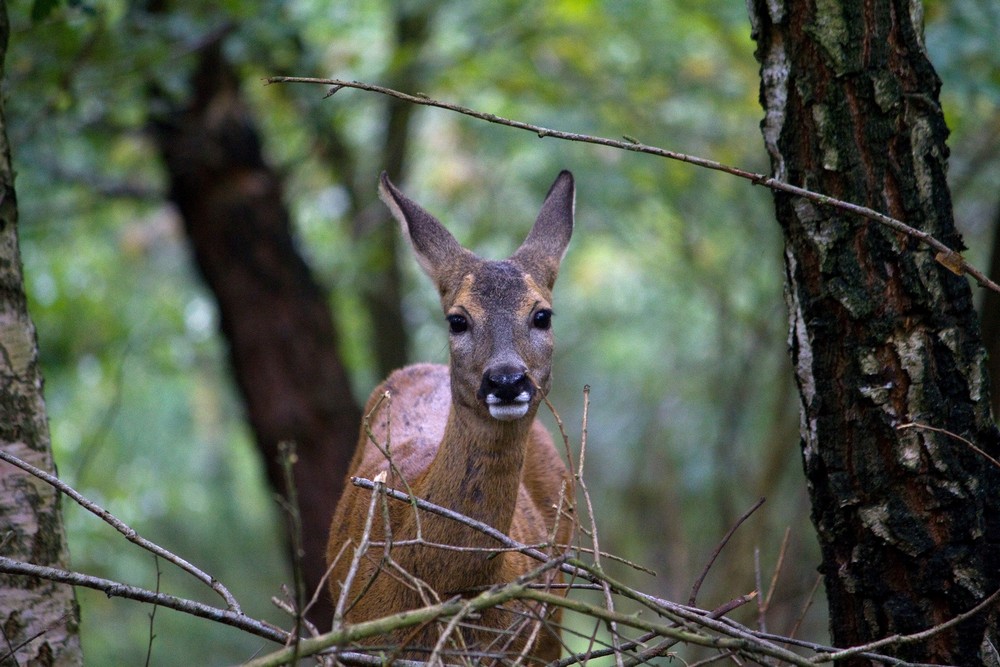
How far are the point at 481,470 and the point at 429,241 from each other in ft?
4.09

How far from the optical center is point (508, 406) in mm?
4102

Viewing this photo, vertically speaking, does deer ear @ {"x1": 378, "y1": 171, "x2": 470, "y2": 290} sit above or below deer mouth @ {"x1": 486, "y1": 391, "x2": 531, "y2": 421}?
above

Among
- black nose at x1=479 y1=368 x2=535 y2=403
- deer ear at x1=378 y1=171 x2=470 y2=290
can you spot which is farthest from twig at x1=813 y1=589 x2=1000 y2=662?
deer ear at x1=378 y1=171 x2=470 y2=290

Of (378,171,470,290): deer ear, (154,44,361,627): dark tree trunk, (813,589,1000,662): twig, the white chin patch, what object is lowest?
(813,589,1000,662): twig

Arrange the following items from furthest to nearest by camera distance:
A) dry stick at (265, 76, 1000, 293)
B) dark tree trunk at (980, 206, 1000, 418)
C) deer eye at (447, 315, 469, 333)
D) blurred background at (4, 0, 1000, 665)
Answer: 1. blurred background at (4, 0, 1000, 665)
2. deer eye at (447, 315, 469, 333)
3. dark tree trunk at (980, 206, 1000, 418)
4. dry stick at (265, 76, 1000, 293)

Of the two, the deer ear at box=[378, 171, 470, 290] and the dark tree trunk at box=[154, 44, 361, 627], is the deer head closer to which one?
the deer ear at box=[378, 171, 470, 290]

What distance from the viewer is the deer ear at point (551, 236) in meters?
4.93

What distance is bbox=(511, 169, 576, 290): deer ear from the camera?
16.2 feet

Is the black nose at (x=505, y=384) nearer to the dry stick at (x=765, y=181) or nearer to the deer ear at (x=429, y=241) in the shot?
the deer ear at (x=429, y=241)

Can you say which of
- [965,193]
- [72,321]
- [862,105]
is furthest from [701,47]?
[862,105]

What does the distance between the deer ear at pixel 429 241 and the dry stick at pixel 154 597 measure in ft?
7.56

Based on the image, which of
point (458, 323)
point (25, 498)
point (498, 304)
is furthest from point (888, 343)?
point (25, 498)

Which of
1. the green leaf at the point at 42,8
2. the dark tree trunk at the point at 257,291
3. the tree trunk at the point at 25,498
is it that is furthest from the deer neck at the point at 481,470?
the dark tree trunk at the point at 257,291

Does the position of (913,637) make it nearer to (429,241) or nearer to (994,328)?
(994,328)
